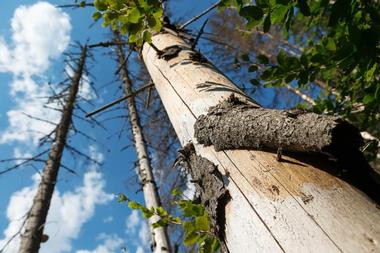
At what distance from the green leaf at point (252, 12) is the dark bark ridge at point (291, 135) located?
43 cm

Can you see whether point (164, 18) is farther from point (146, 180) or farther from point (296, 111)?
point (146, 180)

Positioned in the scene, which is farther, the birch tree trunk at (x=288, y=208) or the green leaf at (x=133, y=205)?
the green leaf at (x=133, y=205)

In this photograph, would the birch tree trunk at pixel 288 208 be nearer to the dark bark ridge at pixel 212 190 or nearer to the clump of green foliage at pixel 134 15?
the dark bark ridge at pixel 212 190

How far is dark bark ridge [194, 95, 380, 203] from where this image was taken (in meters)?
0.77

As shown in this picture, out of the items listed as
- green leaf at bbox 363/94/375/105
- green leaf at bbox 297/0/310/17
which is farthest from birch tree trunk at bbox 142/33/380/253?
green leaf at bbox 363/94/375/105

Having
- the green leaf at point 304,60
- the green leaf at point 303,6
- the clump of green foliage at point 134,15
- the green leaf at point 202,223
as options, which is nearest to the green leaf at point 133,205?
the green leaf at point 202,223

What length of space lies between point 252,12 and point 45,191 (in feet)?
14.9

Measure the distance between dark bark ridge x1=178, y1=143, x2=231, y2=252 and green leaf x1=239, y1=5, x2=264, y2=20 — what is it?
569 millimetres

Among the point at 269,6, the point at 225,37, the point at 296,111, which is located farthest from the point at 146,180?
the point at 225,37

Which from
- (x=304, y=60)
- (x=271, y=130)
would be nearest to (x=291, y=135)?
(x=271, y=130)

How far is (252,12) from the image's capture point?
1.36m

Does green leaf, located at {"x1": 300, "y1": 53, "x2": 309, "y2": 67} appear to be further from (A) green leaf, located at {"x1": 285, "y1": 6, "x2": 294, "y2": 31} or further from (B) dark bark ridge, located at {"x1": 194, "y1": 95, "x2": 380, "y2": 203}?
(B) dark bark ridge, located at {"x1": 194, "y1": 95, "x2": 380, "y2": 203}

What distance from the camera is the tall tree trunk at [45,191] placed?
4.39 metres

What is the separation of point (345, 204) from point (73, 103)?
270 inches
